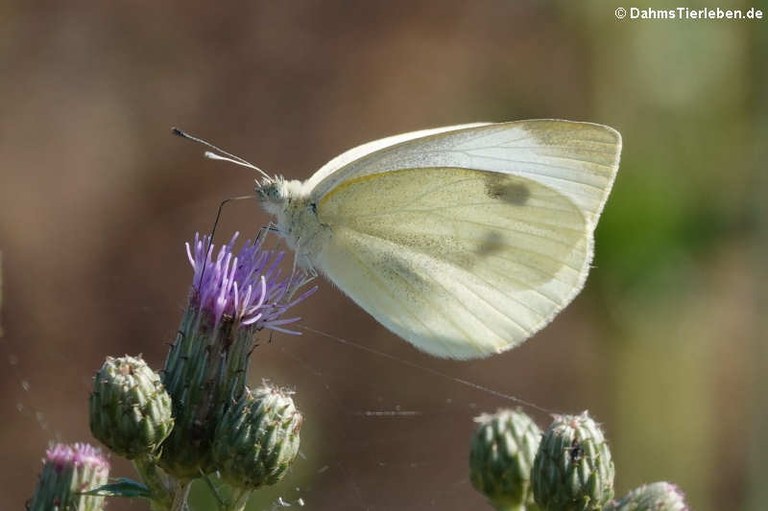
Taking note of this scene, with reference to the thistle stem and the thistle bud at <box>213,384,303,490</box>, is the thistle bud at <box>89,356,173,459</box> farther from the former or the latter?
the thistle bud at <box>213,384,303,490</box>

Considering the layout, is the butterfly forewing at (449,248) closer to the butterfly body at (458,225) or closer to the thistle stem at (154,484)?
the butterfly body at (458,225)

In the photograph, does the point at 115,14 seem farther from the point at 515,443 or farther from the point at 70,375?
the point at 515,443

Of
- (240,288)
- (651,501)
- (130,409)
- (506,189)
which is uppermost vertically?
(506,189)

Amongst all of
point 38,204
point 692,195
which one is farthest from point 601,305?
point 38,204

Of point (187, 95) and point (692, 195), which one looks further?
point (187, 95)

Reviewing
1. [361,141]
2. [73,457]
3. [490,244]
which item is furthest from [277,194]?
[361,141]

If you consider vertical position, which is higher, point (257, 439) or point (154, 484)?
point (257, 439)

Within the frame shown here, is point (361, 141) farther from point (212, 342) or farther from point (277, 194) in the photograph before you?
point (212, 342)

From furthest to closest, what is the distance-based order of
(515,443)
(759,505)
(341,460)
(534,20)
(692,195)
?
(534,20)
(341,460)
(692,195)
(759,505)
(515,443)
